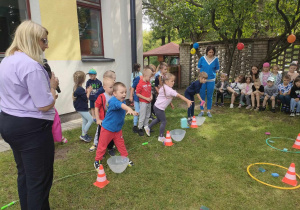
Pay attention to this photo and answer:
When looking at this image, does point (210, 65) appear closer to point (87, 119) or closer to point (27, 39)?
point (87, 119)

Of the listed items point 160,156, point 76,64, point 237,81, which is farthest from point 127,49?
point 160,156

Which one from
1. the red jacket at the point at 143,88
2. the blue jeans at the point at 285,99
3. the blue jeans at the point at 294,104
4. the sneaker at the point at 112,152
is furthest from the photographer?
the blue jeans at the point at 285,99

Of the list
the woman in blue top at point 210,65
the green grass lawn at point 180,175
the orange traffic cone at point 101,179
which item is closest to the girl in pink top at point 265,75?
the woman in blue top at point 210,65

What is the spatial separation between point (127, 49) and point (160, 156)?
5.11 m

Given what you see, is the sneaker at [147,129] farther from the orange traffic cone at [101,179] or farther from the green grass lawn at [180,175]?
the orange traffic cone at [101,179]

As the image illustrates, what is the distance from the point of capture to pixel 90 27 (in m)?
7.19

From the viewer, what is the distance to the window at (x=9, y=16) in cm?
507

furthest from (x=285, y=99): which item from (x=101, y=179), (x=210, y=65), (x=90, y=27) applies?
(x=90, y=27)

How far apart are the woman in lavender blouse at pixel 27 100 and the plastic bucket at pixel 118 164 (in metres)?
1.41

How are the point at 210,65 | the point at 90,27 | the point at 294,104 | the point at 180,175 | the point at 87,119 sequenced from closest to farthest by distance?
the point at 180,175
the point at 87,119
the point at 210,65
the point at 294,104
the point at 90,27

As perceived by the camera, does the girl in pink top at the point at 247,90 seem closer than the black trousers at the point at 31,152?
No

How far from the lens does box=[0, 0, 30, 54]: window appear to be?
507 centimetres

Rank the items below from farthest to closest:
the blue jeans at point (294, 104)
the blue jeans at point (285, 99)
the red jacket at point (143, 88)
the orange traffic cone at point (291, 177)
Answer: the blue jeans at point (285, 99), the blue jeans at point (294, 104), the red jacket at point (143, 88), the orange traffic cone at point (291, 177)

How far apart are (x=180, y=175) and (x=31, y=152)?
221 centimetres
